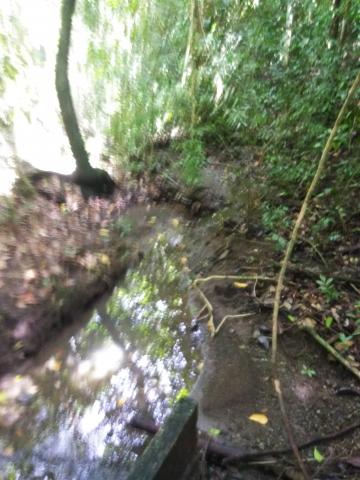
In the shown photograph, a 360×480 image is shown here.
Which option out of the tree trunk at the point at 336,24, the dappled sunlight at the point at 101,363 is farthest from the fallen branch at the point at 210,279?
the tree trunk at the point at 336,24

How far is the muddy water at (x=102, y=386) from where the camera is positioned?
2920mm

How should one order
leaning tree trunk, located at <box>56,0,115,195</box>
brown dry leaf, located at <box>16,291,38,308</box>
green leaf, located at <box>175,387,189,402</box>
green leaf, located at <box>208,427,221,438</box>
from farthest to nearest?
leaning tree trunk, located at <box>56,0,115,195</box>
brown dry leaf, located at <box>16,291,38,308</box>
green leaf, located at <box>175,387,189,402</box>
green leaf, located at <box>208,427,221,438</box>

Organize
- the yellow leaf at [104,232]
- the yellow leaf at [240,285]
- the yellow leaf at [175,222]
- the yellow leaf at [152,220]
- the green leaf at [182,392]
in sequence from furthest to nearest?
1. the yellow leaf at [152,220]
2. the yellow leaf at [175,222]
3. the yellow leaf at [104,232]
4. the yellow leaf at [240,285]
5. the green leaf at [182,392]

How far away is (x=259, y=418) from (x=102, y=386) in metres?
1.37

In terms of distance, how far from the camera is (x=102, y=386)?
3.50 meters

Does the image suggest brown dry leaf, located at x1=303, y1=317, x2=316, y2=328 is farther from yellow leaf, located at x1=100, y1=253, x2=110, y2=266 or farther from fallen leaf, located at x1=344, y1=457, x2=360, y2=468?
yellow leaf, located at x1=100, y1=253, x2=110, y2=266

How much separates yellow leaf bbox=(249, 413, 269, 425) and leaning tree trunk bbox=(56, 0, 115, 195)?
15.2ft

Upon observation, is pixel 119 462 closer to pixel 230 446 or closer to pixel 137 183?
pixel 230 446

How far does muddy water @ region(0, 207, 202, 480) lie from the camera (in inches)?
115

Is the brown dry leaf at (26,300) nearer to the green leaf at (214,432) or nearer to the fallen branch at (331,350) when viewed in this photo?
the green leaf at (214,432)

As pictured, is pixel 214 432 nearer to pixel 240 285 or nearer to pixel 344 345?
pixel 344 345

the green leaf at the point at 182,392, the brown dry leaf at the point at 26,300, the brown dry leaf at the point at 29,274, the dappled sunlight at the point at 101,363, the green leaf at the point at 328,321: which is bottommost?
the dappled sunlight at the point at 101,363

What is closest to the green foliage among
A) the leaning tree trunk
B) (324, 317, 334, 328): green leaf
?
the leaning tree trunk

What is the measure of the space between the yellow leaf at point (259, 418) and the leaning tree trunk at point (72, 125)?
464cm
